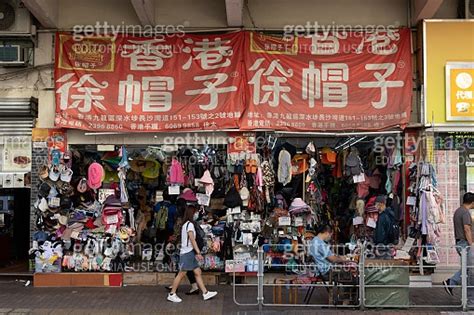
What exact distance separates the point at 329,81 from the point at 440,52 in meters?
2.11

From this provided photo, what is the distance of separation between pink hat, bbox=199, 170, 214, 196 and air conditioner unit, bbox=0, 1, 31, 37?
14.0ft

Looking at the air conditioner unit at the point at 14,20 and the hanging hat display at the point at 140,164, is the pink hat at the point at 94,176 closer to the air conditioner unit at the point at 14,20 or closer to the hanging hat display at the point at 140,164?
the hanging hat display at the point at 140,164

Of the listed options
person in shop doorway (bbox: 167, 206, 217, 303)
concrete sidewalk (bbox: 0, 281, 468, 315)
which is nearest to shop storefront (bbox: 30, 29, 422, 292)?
concrete sidewalk (bbox: 0, 281, 468, 315)

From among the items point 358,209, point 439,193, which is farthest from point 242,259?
point 439,193

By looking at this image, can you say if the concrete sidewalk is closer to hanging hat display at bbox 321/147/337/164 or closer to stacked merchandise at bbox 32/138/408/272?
stacked merchandise at bbox 32/138/408/272

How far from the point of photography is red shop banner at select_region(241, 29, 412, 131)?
10586mm

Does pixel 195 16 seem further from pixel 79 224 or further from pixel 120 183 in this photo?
pixel 79 224

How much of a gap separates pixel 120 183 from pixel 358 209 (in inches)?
182

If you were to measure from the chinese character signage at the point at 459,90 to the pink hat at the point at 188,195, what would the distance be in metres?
4.90

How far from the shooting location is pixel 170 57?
10867 mm

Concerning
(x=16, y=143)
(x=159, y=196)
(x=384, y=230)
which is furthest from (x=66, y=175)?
(x=384, y=230)

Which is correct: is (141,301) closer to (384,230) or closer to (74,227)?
(74,227)

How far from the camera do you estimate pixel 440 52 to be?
34.9 ft

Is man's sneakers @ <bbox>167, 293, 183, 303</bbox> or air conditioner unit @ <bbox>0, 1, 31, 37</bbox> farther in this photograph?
air conditioner unit @ <bbox>0, 1, 31, 37</bbox>
